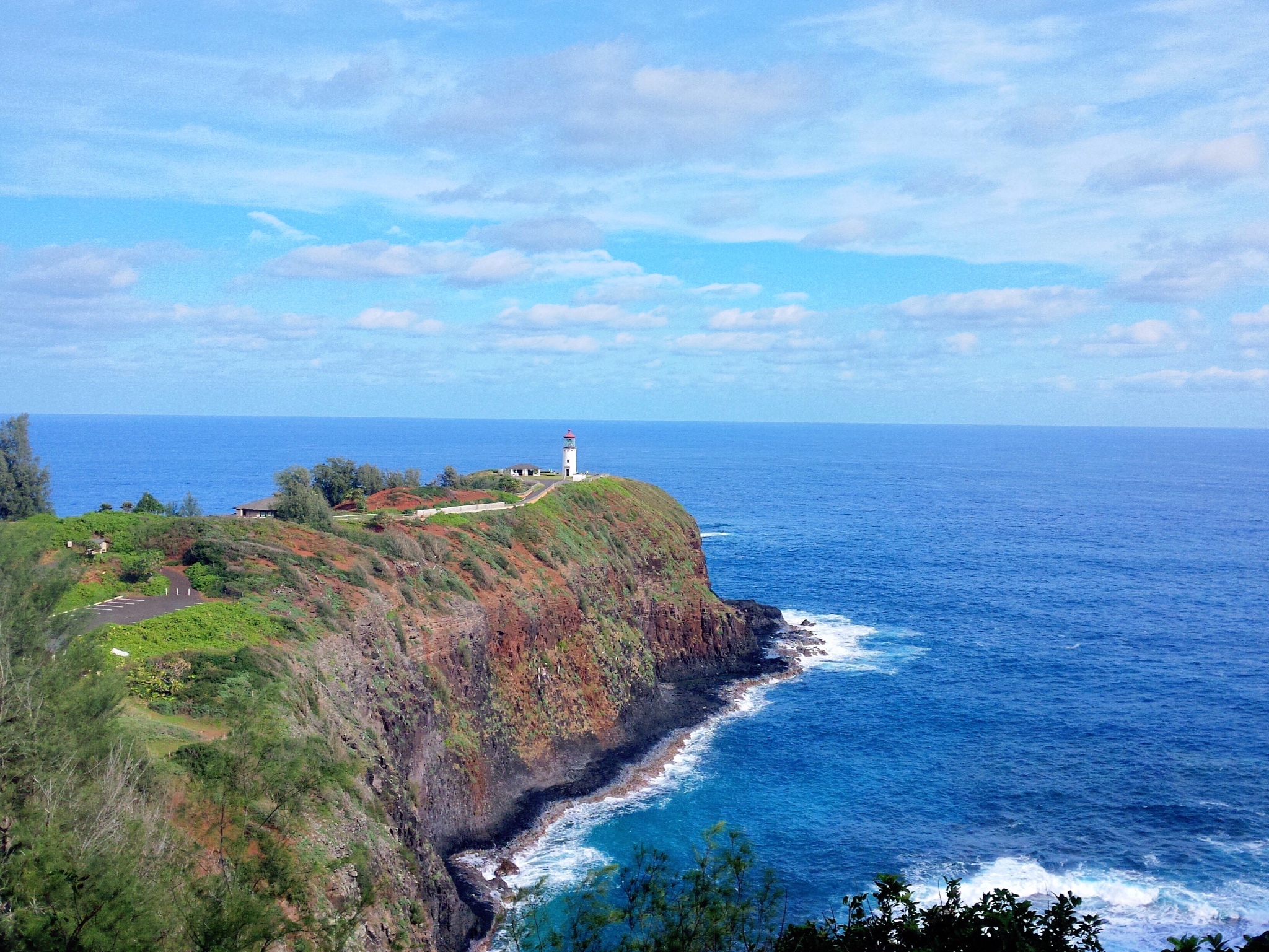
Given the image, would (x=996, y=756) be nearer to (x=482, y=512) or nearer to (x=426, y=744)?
(x=426, y=744)

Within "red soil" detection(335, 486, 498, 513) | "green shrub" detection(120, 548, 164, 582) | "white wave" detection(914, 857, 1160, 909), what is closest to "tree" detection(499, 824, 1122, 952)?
"white wave" detection(914, 857, 1160, 909)

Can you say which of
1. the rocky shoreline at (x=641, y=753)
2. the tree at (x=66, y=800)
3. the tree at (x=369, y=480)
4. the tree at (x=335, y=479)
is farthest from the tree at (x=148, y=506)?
the tree at (x=66, y=800)

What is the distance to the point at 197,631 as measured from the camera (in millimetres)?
38969

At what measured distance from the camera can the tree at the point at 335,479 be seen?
85.2m

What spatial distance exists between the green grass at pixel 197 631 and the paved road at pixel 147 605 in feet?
3.25

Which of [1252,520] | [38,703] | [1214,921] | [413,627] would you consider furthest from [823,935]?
[1252,520]

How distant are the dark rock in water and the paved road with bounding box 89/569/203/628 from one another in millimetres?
53559

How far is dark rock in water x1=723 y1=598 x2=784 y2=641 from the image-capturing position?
3346 inches

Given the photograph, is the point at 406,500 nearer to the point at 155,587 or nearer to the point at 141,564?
the point at 141,564

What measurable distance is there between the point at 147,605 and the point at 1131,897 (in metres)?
50.9

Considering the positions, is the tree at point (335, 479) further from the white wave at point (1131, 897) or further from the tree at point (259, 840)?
the white wave at point (1131, 897)

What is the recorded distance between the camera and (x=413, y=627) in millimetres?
51031

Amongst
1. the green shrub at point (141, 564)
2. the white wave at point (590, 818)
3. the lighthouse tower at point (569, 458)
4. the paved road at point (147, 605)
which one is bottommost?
the white wave at point (590, 818)

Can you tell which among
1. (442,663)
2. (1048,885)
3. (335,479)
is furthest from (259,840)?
(335,479)
